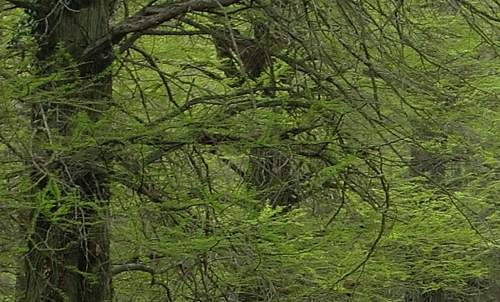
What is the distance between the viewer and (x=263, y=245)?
458 centimetres

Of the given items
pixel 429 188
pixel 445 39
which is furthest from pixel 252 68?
pixel 429 188

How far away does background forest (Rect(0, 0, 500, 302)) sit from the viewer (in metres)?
4.05

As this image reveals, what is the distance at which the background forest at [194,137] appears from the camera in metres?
4.05

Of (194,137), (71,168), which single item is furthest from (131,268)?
(194,137)

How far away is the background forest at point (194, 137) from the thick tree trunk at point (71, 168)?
1 cm

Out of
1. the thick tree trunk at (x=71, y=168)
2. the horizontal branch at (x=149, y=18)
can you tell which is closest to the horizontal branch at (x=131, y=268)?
the thick tree trunk at (x=71, y=168)

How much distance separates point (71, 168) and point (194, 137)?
642 millimetres

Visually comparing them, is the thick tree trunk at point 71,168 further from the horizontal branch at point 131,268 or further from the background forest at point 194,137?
the horizontal branch at point 131,268

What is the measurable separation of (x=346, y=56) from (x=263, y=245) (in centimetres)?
125

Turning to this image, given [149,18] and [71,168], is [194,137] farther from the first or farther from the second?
[149,18]

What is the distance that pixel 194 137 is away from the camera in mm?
4344

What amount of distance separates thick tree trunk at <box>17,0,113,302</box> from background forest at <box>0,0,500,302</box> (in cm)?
1

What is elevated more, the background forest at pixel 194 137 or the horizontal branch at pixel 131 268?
the background forest at pixel 194 137

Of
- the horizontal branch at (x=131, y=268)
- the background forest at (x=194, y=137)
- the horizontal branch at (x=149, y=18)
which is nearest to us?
the background forest at (x=194, y=137)
